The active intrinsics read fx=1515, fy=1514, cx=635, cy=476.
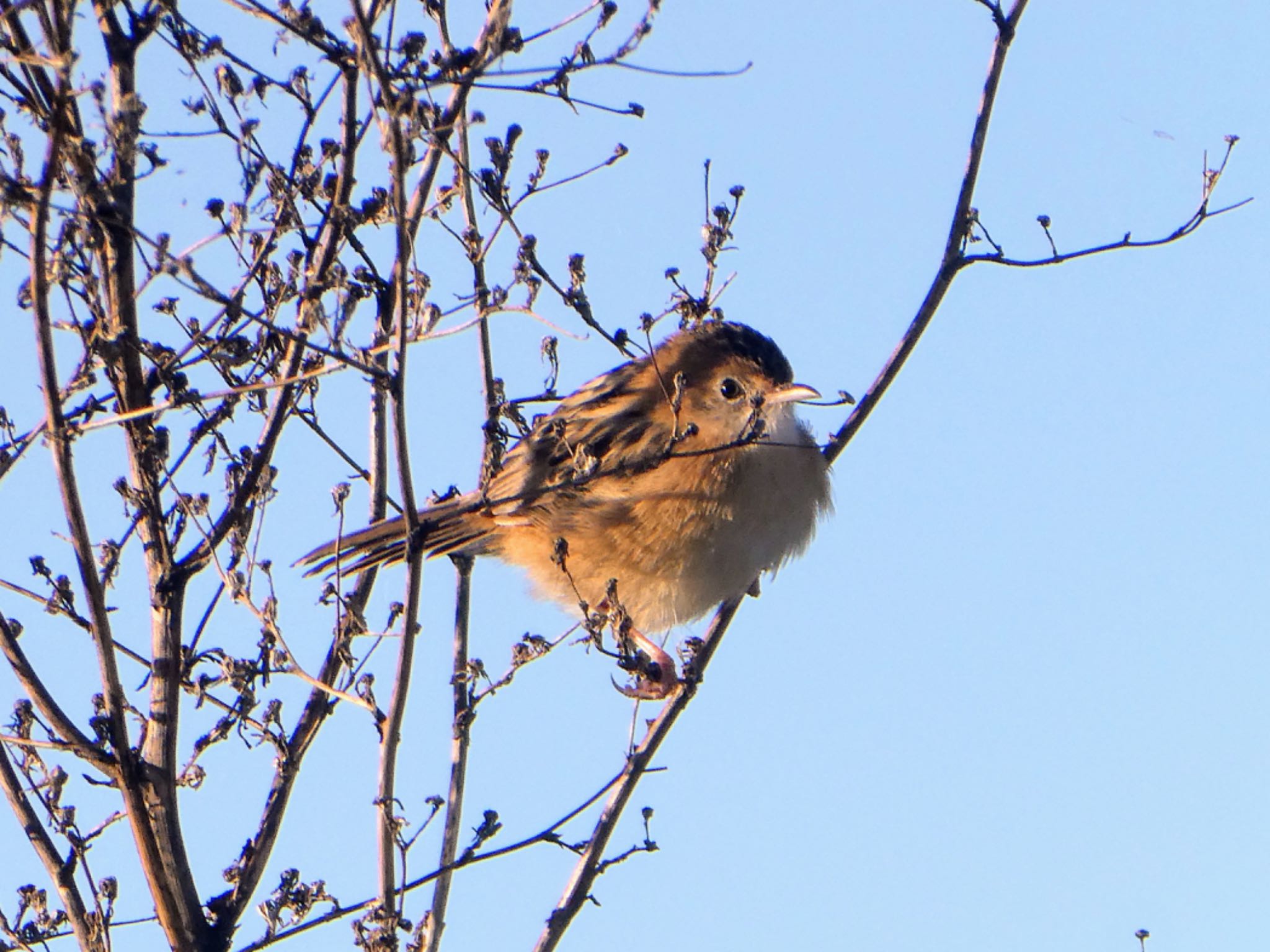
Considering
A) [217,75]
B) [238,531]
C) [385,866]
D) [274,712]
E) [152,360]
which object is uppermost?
[217,75]

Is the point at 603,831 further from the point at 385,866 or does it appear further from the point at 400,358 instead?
the point at 400,358

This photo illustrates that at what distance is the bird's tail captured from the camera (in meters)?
4.94

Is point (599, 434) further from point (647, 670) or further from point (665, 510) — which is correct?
point (647, 670)

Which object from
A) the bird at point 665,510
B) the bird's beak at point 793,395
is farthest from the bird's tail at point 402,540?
the bird's beak at point 793,395

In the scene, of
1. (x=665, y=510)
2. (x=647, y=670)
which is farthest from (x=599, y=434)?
(x=647, y=670)

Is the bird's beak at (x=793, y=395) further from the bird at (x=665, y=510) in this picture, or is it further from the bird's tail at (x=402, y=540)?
the bird's tail at (x=402, y=540)

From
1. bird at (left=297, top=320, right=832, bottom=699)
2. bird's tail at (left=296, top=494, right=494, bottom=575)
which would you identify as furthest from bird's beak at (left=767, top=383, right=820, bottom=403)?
bird's tail at (left=296, top=494, right=494, bottom=575)

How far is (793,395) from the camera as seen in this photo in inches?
236

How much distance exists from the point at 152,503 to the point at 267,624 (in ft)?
1.45

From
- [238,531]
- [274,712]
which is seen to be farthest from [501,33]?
[274,712]

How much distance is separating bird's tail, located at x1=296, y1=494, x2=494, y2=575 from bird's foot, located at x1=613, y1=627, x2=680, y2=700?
653 mm

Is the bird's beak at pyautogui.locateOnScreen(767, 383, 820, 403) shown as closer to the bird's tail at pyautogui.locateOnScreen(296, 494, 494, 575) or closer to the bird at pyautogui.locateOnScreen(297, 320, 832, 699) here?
the bird at pyautogui.locateOnScreen(297, 320, 832, 699)

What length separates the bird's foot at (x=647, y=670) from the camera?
461cm

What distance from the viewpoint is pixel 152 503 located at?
3893 millimetres
